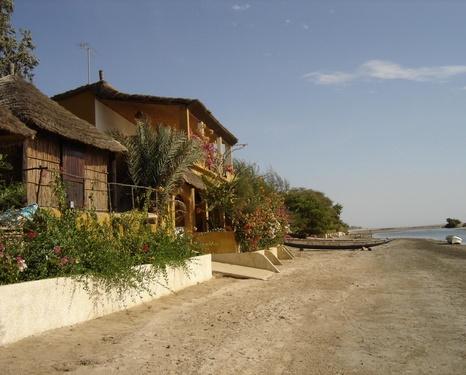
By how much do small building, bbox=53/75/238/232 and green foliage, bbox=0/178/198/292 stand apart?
7399mm

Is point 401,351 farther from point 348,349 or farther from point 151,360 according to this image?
point 151,360

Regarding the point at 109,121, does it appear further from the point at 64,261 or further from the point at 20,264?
the point at 20,264

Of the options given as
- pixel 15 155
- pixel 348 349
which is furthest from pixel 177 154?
pixel 348 349

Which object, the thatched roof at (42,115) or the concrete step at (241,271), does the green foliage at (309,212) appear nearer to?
the concrete step at (241,271)

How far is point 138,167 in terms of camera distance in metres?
17.1

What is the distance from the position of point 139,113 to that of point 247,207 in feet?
19.5

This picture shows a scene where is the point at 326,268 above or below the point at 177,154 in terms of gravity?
below

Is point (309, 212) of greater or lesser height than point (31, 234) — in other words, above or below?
above

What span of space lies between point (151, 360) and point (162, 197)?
396 inches

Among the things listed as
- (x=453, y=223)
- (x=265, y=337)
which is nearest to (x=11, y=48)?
(x=265, y=337)

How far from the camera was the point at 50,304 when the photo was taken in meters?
7.18

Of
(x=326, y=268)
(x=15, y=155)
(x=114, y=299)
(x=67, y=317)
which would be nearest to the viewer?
(x=67, y=317)

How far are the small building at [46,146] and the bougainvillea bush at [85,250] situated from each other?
1.69 metres

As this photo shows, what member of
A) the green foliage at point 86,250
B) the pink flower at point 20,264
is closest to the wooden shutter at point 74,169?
the green foliage at point 86,250
